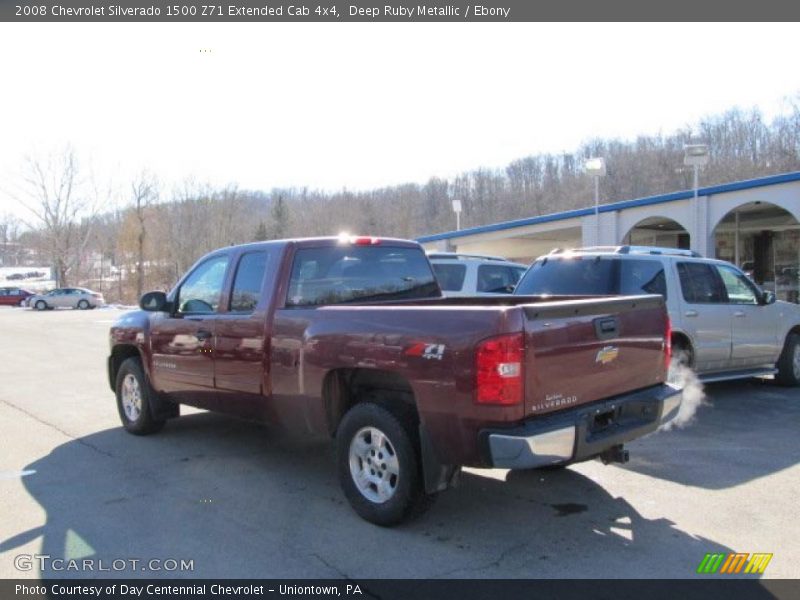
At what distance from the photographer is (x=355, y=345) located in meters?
4.50

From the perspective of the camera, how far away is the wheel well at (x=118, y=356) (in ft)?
24.4

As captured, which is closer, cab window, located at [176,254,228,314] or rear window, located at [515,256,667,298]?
cab window, located at [176,254,228,314]

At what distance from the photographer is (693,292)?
323 inches

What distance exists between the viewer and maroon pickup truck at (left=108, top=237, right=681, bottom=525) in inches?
152

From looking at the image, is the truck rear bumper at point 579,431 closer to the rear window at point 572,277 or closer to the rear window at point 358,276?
the rear window at point 358,276

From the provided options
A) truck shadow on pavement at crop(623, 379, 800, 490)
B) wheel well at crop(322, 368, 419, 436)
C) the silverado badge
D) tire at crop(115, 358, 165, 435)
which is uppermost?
the silverado badge

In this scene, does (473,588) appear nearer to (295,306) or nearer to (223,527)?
(223,527)

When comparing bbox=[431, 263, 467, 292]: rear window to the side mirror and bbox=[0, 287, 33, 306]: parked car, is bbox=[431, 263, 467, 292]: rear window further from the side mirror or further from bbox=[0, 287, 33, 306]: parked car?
bbox=[0, 287, 33, 306]: parked car

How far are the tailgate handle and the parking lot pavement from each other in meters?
1.27

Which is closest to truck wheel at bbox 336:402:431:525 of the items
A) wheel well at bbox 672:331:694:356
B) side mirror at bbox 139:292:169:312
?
side mirror at bbox 139:292:169:312

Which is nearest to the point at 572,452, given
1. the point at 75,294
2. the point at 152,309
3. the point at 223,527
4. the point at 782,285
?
the point at 223,527

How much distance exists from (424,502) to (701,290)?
5567mm

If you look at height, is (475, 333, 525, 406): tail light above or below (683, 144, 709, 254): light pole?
below

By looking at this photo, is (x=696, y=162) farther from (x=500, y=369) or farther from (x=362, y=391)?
(x=500, y=369)
